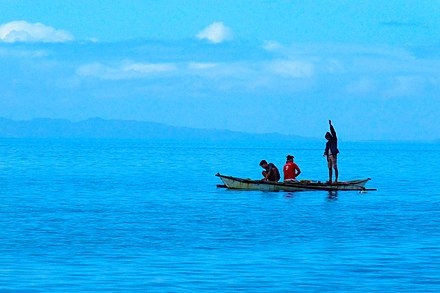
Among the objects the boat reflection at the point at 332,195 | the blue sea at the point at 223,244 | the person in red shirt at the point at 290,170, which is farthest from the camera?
the person in red shirt at the point at 290,170

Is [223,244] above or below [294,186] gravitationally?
below

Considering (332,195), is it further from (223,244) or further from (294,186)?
(223,244)

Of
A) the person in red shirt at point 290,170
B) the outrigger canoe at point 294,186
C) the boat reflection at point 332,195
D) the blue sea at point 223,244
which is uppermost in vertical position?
the person in red shirt at point 290,170

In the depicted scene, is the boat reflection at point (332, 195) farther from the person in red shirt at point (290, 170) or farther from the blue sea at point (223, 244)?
the person in red shirt at point (290, 170)

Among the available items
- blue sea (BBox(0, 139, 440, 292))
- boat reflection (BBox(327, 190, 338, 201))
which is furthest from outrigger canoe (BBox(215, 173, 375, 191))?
blue sea (BBox(0, 139, 440, 292))

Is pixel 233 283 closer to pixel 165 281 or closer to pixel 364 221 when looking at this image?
pixel 165 281

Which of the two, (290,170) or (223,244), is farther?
(290,170)

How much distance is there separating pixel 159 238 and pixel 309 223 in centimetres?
633

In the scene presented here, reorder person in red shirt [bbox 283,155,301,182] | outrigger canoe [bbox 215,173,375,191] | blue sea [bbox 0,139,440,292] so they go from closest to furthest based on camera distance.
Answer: blue sea [bbox 0,139,440,292]
person in red shirt [bbox 283,155,301,182]
outrigger canoe [bbox 215,173,375,191]

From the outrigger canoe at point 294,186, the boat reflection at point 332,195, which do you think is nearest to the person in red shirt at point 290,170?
the outrigger canoe at point 294,186

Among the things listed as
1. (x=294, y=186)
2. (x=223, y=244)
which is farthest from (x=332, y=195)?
(x=223, y=244)

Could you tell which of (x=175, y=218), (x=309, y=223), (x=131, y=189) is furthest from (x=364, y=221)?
(x=131, y=189)

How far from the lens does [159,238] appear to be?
25.3 m

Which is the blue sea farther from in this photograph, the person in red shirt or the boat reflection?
the person in red shirt
